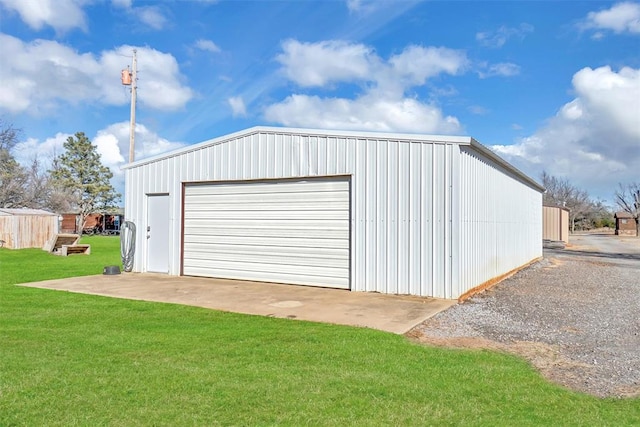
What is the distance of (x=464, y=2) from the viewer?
9789 millimetres

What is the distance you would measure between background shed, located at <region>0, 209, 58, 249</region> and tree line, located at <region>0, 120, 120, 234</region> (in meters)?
13.9

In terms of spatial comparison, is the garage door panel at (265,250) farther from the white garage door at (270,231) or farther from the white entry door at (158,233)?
the white entry door at (158,233)

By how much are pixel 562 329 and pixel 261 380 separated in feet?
13.7

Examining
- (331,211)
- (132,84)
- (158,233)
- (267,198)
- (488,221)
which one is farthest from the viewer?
(132,84)

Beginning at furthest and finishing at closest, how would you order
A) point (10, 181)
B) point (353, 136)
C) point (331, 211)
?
point (10, 181), point (331, 211), point (353, 136)

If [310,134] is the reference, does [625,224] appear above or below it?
below

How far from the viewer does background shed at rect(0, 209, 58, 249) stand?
21.7 meters

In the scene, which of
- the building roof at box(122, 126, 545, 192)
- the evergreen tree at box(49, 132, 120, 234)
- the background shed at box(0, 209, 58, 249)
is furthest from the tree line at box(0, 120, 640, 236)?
the building roof at box(122, 126, 545, 192)

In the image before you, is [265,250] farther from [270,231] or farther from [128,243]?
[128,243]

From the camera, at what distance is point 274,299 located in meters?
7.74

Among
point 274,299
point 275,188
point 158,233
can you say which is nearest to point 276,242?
point 275,188

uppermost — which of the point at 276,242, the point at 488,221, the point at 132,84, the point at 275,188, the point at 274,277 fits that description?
the point at 132,84

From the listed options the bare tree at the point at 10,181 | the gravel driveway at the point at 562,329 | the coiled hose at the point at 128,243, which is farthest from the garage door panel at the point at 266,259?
the bare tree at the point at 10,181

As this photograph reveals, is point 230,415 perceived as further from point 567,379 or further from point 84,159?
point 84,159
